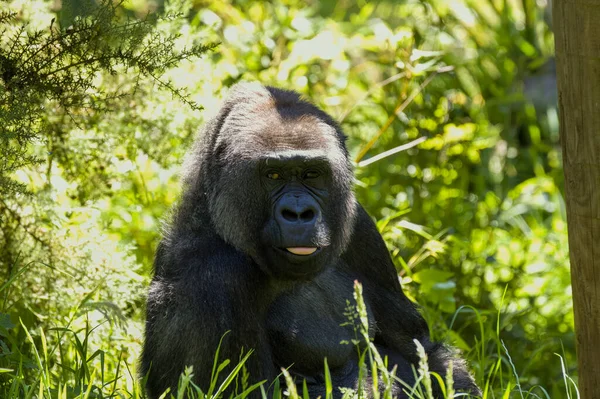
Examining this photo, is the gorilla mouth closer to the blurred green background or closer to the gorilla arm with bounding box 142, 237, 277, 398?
the gorilla arm with bounding box 142, 237, 277, 398

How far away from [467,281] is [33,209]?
3.34 metres

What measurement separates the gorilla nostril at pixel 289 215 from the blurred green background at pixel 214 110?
648 millimetres

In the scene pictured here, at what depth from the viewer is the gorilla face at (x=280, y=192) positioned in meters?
3.85

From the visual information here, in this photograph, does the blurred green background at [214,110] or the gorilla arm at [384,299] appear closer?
the blurred green background at [214,110]

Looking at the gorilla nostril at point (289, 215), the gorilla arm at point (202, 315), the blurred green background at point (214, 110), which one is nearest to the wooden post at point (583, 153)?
the blurred green background at point (214, 110)

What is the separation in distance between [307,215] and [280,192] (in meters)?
0.19

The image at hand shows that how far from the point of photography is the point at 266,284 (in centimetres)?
406

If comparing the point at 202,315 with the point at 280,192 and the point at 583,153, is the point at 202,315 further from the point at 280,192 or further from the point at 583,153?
the point at 583,153

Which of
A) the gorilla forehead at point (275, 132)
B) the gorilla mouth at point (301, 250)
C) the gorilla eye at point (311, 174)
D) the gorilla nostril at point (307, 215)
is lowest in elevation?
the gorilla mouth at point (301, 250)

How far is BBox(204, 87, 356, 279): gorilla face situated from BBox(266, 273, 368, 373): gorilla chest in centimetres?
31

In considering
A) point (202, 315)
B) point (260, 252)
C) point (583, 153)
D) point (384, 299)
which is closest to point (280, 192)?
point (260, 252)

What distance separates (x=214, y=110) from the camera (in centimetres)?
440

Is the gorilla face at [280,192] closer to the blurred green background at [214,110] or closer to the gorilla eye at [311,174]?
the gorilla eye at [311,174]

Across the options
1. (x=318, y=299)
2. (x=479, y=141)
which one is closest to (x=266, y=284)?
(x=318, y=299)
